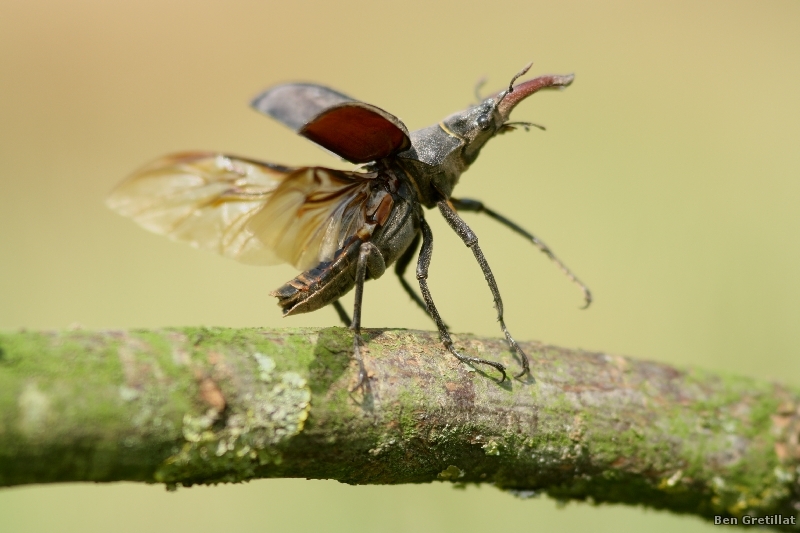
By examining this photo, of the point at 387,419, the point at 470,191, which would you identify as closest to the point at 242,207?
the point at 387,419

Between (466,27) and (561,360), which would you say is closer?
(561,360)

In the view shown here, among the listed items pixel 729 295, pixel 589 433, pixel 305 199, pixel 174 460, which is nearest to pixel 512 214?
pixel 729 295

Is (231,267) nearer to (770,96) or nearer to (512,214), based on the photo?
(512,214)

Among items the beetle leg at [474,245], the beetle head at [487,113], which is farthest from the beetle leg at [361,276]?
the beetle head at [487,113]

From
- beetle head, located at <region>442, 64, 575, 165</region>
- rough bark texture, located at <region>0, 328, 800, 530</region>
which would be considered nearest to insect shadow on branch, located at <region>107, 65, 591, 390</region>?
beetle head, located at <region>442, 64, 575, 165</region>

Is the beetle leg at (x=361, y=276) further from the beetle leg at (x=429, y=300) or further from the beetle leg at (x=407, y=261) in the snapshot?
the beetle leg at (x=407, y=261)

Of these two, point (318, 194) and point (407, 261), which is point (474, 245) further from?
point (318, 194)
